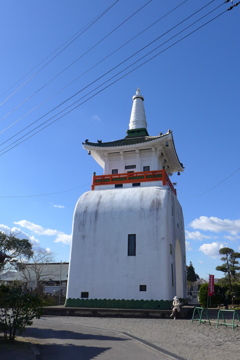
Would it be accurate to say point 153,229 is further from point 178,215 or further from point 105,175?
point 105,175

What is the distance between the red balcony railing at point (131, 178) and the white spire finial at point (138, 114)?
553 centimetres

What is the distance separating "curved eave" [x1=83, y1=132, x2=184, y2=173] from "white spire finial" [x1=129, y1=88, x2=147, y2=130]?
11.9 feet

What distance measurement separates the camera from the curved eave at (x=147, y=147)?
22.4 metres

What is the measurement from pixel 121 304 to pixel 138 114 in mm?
15832

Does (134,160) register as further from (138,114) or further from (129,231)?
(129,231)

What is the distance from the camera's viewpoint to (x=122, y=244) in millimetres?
20141

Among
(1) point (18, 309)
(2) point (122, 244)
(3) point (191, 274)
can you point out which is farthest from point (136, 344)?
(3) point (191, 274)

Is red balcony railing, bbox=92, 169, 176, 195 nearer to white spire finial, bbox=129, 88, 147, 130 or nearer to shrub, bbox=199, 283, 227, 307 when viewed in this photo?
white spire finial, bbox=129, 88, 147, 130

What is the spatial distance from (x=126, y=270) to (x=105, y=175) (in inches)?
292

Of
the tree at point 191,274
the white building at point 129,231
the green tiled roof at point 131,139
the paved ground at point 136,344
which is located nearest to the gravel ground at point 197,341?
the paved ground at point 136,344

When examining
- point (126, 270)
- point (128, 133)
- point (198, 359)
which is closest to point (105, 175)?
point (128, 133)

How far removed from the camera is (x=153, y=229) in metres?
19.7

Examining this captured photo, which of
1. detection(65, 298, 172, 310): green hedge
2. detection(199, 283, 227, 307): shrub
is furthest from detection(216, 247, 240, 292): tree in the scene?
detection(65, 298, 172, 310): green hedge

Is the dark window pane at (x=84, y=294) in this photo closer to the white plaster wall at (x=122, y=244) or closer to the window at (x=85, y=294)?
the window at (x=85, y=294)
